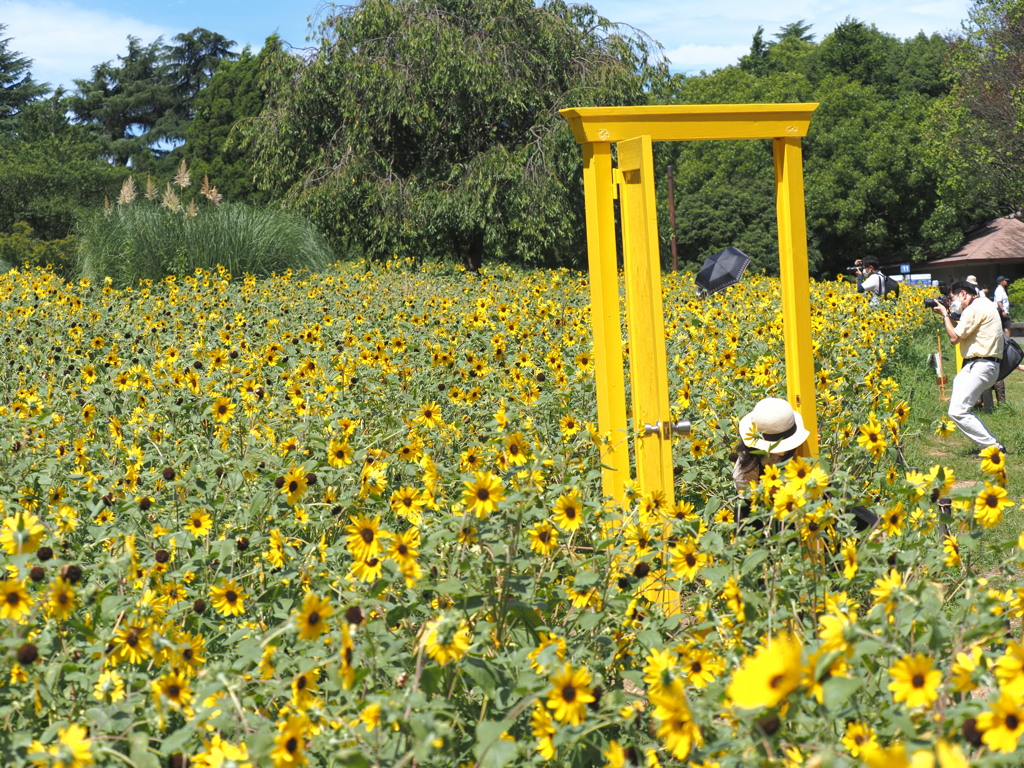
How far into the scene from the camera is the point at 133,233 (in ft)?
48.0

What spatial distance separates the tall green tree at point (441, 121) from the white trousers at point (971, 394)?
46.2ft

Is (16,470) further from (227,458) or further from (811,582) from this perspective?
(811,582)

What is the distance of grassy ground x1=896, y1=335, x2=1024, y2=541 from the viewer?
6921mm

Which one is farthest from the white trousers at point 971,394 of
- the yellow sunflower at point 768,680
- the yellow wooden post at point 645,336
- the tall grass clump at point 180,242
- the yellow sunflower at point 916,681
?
the tall grass clump at point 180,242

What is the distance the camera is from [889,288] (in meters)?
15.4

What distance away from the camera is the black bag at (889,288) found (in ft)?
47.4

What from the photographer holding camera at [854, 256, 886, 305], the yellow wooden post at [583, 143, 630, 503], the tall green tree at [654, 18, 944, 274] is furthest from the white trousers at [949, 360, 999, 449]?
the tall green tree at [654, 18, 944, 274]

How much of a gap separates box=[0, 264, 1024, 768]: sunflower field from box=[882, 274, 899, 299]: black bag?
9232 mm

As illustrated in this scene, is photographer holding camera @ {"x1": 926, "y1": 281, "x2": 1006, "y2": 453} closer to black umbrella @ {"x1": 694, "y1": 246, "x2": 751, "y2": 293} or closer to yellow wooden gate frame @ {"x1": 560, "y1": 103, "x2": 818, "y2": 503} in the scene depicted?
yellow wooden gate frame @ {"x1": 560, "y1": 103, "x2": 818, "y2": 503}

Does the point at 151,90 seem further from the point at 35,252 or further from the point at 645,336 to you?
the point at 645,336

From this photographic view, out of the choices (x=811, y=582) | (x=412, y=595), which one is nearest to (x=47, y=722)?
(x=412, y=595)

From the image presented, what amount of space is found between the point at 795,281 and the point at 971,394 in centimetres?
384

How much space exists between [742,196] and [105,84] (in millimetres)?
30339

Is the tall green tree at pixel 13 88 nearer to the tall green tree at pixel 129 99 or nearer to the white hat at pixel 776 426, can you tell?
the tall green tree at pixel 129 99
